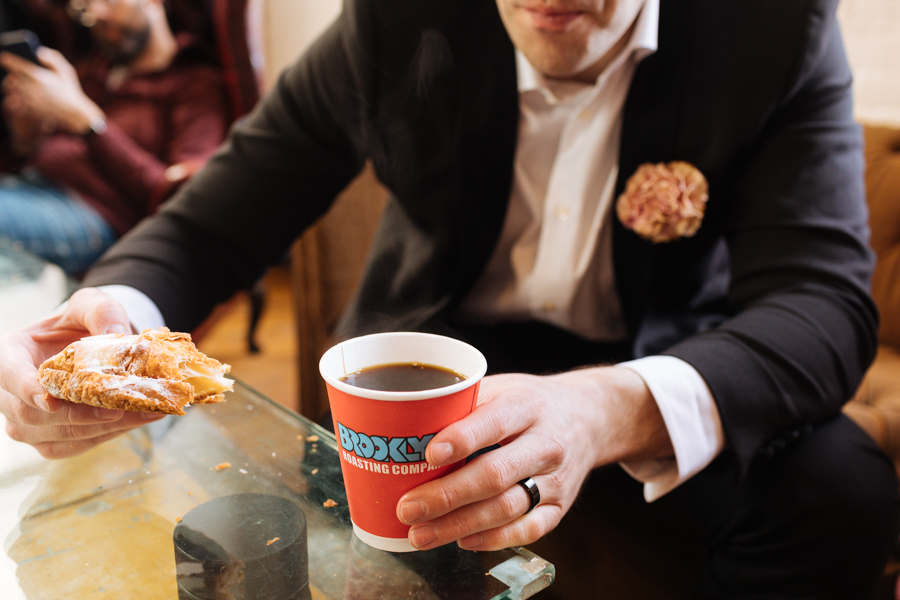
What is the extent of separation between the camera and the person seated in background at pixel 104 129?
77.4 inches

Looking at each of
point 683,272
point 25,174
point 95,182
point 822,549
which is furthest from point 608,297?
point 25,174

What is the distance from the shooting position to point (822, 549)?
764 mm

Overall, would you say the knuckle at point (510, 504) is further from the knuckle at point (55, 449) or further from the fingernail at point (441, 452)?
the knuckle at point (55, 449)

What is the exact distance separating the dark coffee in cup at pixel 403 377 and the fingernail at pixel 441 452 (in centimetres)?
6

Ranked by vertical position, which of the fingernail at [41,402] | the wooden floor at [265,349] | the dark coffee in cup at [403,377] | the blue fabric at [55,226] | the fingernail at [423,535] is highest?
the dark coffee in cup at [403,377]

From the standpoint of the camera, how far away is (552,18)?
28.1 inches

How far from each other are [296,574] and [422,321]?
0.43 m

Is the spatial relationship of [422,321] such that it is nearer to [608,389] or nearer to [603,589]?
[608,389]

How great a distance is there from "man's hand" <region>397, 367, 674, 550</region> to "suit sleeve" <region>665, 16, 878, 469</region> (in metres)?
0.17

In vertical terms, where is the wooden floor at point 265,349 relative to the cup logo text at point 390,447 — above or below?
below

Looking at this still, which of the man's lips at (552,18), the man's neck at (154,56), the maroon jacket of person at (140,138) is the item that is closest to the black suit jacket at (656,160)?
the man's lips at (552,18)

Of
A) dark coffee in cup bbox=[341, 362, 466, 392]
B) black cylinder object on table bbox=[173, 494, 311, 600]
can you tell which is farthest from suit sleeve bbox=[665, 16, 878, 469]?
A: black cylinder object on table bbox=[173, 494, 311, 600]

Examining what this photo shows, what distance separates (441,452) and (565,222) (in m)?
0.57

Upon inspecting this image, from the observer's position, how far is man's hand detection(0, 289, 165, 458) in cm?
58
